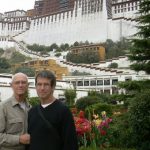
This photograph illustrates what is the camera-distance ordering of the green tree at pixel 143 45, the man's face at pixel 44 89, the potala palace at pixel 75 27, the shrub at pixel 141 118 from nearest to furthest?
1. the man's face at pixel 44 89
2. the shrub at pixel 141 118
3. the green tree at pixel 143 45
4. the potala palace at pixel 75 27

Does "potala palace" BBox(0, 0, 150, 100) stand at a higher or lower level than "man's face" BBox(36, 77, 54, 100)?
higher

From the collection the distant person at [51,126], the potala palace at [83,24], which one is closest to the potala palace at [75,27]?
the potala palace at [83,24]

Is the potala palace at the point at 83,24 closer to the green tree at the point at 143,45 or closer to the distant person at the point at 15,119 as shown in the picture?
the green tree at the point at 143,45

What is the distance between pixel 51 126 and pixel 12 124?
1.60 feet

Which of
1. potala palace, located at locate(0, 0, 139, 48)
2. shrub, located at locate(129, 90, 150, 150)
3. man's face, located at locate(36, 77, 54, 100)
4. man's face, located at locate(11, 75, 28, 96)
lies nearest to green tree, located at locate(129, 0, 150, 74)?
shrub, located at locate(129, 90, 150, 150)

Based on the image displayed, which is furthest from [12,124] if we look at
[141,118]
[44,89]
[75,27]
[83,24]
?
[75,27]

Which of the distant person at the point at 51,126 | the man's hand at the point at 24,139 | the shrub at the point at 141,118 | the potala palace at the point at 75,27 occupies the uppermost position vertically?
the potala palace at the point at 75,27

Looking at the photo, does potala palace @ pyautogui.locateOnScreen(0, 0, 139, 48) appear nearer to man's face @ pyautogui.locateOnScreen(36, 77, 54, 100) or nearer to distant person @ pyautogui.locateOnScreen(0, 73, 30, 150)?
distant person @ pyautogui.locateOnScreen(0, 73, 30, 150)

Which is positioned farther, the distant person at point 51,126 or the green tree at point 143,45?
the green tree at point 143,45

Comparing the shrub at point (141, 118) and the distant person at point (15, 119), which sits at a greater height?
the distant person at point (15, 119)

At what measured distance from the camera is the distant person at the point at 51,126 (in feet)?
8.74

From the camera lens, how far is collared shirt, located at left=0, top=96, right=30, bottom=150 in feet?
9.59

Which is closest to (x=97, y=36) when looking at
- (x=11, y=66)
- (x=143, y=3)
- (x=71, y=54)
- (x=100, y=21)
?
(x=100, y=21)

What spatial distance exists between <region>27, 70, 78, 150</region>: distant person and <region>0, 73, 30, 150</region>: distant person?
0.20 m
